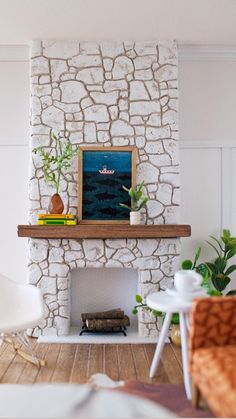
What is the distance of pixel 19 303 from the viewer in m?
3.79

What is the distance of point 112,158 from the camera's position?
4.52 metres

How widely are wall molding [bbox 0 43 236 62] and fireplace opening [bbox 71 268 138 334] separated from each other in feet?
7.52

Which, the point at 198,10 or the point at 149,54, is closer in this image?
the point at 198,10

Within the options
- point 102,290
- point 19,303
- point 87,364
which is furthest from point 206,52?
point 87,364

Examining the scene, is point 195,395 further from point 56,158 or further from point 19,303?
point 56,158

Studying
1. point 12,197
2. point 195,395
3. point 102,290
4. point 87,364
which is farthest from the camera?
point 12,197

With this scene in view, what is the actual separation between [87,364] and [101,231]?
3.95 ft

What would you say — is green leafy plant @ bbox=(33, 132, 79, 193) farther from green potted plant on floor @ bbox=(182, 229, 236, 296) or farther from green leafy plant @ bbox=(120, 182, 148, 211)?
green potted plant on floor @ bbox=(182, 229, 236, 296)

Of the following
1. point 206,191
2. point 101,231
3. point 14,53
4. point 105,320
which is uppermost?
point 14,53

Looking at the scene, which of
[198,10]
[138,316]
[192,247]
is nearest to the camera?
[198,10]

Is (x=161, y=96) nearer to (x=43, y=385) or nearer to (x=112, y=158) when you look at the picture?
(x=112, y=158)

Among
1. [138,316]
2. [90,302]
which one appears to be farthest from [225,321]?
[90,302]

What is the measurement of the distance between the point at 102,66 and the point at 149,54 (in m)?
0.48

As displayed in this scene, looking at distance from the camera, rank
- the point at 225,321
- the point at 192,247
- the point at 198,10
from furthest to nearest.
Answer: the point at 192,247, the point at 198,10, the point at 225,321
